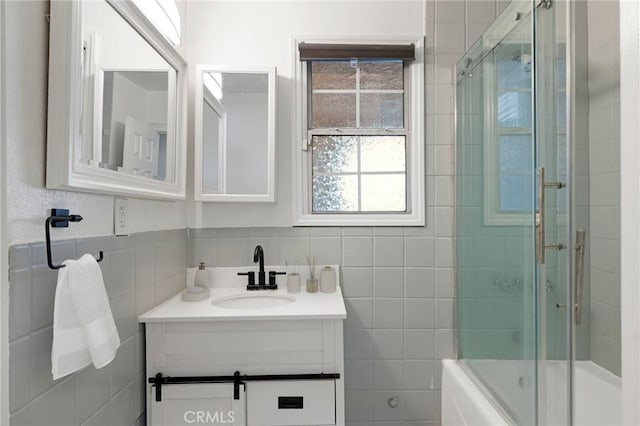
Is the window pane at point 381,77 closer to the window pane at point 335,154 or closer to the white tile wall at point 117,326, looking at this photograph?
the window pane at point 335,154

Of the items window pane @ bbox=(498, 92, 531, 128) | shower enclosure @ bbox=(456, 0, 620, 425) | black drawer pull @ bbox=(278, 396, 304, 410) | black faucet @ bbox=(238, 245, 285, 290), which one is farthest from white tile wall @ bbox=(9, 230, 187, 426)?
window pane @ bbox=(498, 92, 531, 128)

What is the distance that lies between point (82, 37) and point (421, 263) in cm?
157

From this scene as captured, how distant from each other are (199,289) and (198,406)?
0.48 m

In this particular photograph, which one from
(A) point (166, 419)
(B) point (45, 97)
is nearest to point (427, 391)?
(A) point (166, 419)

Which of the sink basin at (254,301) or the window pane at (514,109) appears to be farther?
the sink basin at (254,301)

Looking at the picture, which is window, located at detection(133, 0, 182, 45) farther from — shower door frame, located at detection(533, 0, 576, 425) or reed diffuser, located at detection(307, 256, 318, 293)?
shower door frame, located at detection(533, 0, 576, 425)

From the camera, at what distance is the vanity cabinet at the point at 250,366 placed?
1.27 metres

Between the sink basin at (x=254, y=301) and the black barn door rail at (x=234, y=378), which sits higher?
the sink basin at (x=254, y=301)

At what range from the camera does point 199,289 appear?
1548 millimetres

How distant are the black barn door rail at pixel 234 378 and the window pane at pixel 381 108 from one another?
1234mm

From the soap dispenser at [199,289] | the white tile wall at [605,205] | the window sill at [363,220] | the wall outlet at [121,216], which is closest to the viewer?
the wall outlet at [121,216]

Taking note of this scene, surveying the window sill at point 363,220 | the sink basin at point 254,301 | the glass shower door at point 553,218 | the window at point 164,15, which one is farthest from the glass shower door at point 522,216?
the window at point 164,15

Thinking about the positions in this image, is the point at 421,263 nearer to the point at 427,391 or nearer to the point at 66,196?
the point at 427,391

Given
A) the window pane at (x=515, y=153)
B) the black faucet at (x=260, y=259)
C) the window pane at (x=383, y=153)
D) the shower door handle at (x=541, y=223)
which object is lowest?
the black faucet at (x=260, y=259)
